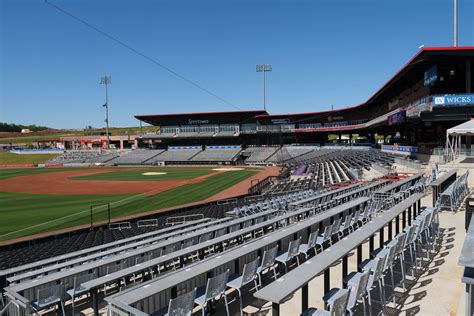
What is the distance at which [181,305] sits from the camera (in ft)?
15.6

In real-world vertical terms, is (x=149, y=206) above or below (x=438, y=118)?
below

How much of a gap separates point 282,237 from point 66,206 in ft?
79.6

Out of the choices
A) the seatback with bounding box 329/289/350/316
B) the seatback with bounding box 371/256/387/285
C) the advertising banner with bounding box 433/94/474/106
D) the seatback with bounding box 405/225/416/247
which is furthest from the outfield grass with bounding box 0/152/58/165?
the seatback with bounding box 329/289/350/316

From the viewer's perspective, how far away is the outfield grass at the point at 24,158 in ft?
295

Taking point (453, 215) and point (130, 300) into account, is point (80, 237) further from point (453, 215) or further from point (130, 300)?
point (453, 215)

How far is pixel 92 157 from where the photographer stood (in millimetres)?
87938

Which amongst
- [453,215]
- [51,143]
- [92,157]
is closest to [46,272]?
[453,215]

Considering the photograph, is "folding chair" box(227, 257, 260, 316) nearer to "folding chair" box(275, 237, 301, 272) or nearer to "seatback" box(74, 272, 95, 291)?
"folding chair" box(275, 237, 301, 272)

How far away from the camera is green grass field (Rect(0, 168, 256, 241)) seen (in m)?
20.2

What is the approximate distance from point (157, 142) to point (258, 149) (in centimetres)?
3135

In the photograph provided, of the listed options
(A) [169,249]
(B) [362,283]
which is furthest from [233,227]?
(B) [362,283]

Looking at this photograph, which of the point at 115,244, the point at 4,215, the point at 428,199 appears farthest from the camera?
the point at 4,215

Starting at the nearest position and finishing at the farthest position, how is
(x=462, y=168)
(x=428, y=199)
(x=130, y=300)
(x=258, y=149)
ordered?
(x=130, y=300), (x=428, y=199), (x=462, y=168), (x=258, y=149)

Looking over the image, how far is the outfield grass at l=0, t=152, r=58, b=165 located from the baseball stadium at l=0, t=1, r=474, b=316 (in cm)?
6070
